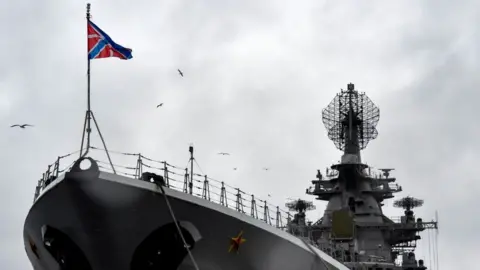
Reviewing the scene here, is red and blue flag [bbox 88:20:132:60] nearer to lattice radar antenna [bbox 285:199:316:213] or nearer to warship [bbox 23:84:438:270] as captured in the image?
warship [bbox 23:84:438:270]

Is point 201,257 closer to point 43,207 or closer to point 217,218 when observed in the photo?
point 217,218

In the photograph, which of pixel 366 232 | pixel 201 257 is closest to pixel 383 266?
pixel 366 232

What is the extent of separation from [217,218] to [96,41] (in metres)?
4.74

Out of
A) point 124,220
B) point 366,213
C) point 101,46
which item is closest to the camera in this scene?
point 124,220

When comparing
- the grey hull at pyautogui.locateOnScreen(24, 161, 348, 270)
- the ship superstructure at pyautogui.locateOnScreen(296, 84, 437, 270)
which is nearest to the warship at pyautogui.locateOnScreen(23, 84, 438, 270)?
the grey hull at pyautogui.locateOnScreen(24, 161, 348, 270)

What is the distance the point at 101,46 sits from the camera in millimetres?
17078

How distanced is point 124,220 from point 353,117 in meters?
21.2

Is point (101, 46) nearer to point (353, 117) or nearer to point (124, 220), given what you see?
point (124, 220)

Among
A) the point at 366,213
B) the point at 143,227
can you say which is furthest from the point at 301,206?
the point at 143,227

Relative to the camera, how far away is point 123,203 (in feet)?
54.3

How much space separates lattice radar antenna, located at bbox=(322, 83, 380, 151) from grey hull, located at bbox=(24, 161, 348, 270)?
18319mm

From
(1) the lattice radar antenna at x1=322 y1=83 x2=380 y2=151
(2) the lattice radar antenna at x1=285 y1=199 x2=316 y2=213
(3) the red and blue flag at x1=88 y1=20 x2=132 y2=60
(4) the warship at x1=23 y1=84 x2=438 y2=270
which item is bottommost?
(4) the warship at x1=23 y1=84 x2=438 y2=270

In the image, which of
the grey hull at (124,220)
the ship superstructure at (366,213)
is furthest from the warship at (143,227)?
the ship superstructure at (366,213)

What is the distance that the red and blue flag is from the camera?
17.1 m
